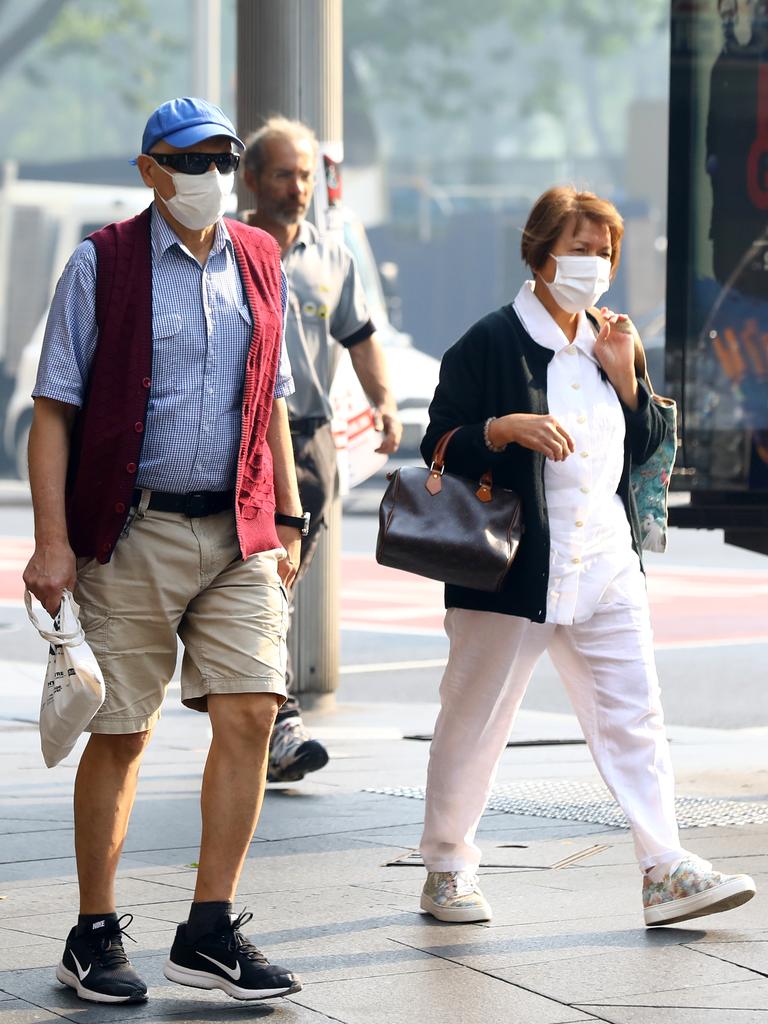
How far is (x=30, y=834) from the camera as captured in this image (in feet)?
21.2

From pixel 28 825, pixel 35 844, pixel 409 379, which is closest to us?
pixel 35 844

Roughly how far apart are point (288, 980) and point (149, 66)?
43.0m

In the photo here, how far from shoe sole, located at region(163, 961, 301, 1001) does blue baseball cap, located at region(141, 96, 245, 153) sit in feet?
5.89

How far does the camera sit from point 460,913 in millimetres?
5301

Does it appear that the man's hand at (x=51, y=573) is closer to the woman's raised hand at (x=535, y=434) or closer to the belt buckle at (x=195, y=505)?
the belt buckle at (x=195, y=505)

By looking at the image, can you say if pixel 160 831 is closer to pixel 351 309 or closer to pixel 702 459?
pixel 351 309

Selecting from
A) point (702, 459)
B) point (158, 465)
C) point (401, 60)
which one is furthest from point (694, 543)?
point (401, 60)

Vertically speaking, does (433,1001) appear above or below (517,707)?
below

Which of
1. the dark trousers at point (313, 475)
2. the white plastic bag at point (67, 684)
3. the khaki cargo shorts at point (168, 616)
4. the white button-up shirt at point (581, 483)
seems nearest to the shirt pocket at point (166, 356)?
the khaki cargo shorts at point (168, 616)

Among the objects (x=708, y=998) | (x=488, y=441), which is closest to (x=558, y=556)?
(x=488, y=441)

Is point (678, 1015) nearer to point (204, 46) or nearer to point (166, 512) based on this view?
point (166, 512)

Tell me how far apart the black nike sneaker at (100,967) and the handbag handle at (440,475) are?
135 centimetres

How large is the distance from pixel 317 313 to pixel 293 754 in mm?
1479

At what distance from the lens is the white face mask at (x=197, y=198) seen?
473cm
